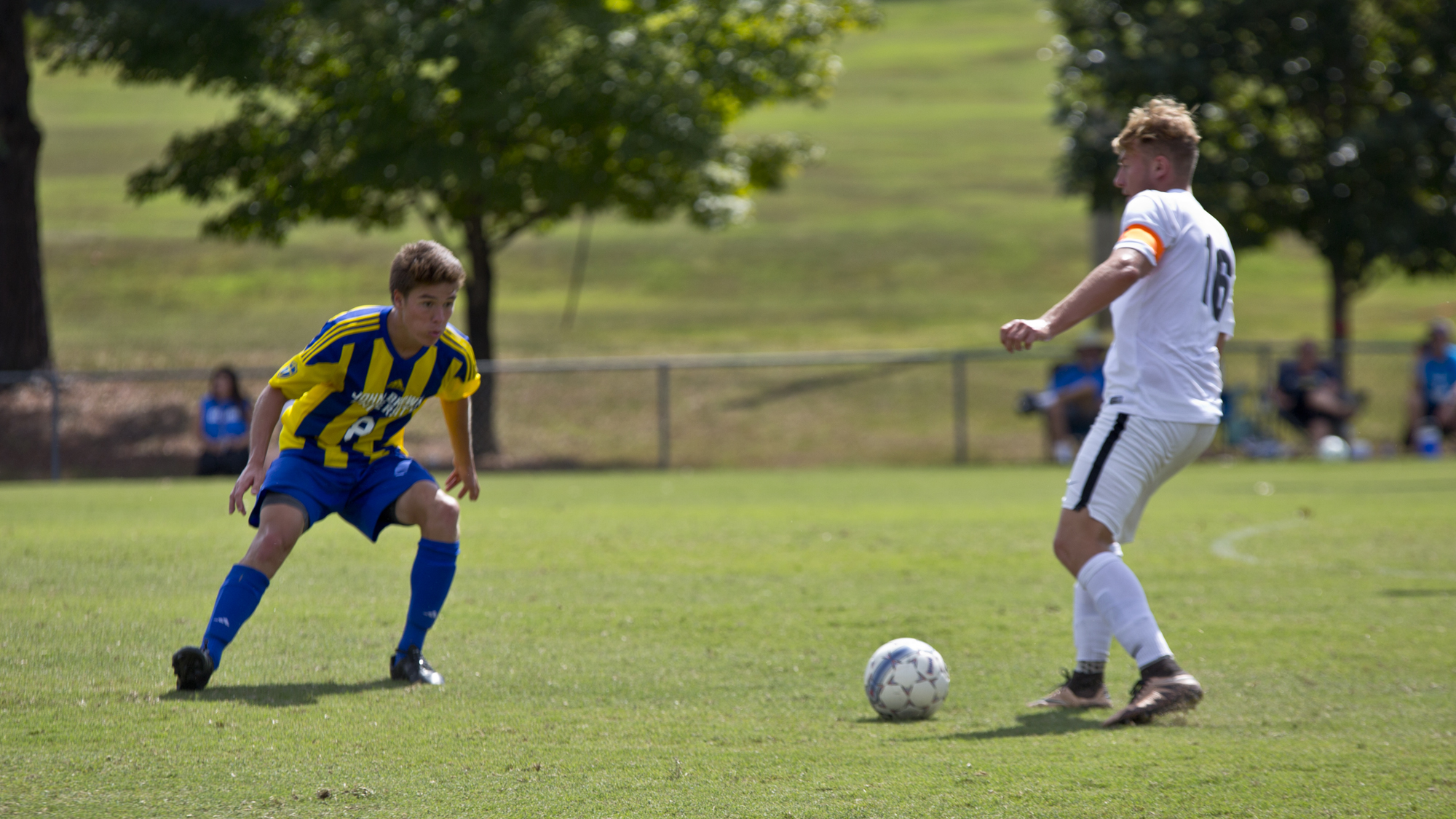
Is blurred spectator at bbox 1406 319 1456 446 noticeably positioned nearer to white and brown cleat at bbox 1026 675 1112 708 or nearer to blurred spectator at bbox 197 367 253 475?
blurred spectator at bbox 197 367 253 475

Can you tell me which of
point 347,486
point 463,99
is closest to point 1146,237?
point 347,486

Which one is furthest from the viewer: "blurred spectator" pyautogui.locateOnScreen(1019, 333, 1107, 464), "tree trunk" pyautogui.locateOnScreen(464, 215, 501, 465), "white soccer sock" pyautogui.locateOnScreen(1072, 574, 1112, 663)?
"tree trunk" pyautogui.locateOnScreen(464, 215, 501, 465)

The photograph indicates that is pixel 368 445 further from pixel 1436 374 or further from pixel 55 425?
pixel 1436 374

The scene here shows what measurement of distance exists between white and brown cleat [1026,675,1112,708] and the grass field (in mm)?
124

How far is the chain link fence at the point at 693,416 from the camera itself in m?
18.1

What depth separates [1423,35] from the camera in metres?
21.5

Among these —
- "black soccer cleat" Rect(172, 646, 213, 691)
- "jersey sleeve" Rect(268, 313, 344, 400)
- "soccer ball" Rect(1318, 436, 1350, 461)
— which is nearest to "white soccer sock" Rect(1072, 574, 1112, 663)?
"jersey sleeve" Rect(268, 313, 344, 400)

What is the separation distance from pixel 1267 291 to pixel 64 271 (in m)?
32.7

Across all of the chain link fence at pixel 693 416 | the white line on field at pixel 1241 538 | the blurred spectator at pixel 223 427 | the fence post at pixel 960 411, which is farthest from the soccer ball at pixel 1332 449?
the blurred spectator at pixel 223 427

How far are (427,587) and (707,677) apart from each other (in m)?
1.16

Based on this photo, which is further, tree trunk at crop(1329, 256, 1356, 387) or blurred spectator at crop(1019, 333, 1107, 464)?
tree trunk at crop(1329, 256, 1356, 387)

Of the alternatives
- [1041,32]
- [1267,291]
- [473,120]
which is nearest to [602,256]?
[1267,291]

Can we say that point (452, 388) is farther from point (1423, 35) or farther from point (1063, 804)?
point (1423, 35)

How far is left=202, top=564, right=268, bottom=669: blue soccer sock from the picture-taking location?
481 cm
